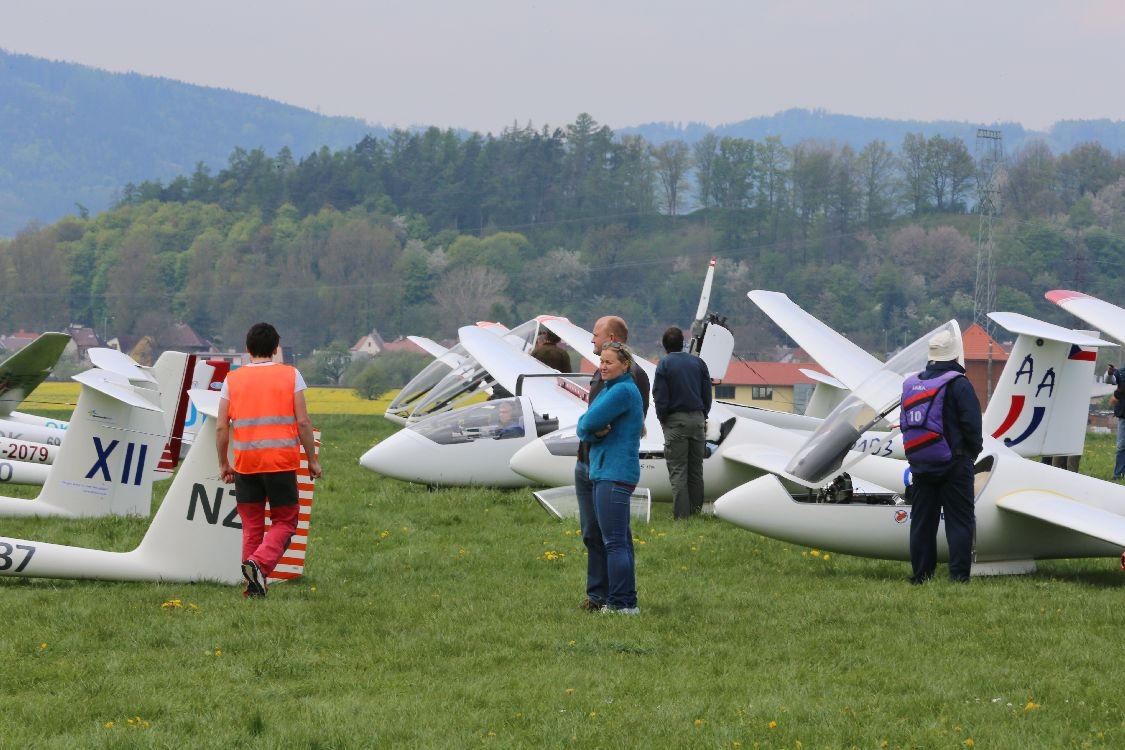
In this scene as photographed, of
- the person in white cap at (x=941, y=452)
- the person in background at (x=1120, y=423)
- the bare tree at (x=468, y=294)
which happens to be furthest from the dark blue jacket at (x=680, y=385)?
the bare tree at (x=468, y=294)

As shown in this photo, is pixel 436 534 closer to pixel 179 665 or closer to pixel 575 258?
pixel 179 665

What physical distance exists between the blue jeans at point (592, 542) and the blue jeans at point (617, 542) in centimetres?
9

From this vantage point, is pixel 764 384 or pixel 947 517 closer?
pixel 947 517

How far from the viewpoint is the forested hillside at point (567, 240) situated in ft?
416

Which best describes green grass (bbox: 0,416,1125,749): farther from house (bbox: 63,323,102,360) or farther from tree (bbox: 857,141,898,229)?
tree (bbox: 857,141,898,229)

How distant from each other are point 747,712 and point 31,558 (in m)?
4.72

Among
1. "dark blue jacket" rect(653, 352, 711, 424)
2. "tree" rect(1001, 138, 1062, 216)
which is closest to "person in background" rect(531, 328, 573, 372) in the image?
"dark blue jacket" rect(653, 352, 711, 424)

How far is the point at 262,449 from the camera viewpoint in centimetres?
855

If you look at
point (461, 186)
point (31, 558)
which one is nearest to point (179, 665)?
point (31, 558)

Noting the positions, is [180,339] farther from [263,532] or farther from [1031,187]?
[263,532]

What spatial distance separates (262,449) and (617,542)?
7.14 ft

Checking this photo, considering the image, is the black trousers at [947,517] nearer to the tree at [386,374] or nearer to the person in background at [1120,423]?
the person in background at [1120,423]

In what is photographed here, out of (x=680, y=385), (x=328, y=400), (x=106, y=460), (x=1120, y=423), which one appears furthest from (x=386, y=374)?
(x=106, y=460)

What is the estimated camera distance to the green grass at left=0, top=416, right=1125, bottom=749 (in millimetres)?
5973
